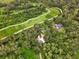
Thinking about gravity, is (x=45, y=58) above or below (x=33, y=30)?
below

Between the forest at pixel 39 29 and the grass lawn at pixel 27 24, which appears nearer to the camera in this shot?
the forest at pixel 39 29

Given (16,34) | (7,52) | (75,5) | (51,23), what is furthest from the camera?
(75,5)

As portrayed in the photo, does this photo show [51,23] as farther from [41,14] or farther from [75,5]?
[75,5]

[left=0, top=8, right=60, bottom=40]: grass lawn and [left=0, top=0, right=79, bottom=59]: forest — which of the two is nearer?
[left=0, top=0, right=79, bottom=59]: forest

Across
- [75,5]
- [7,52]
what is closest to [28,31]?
[7,52]

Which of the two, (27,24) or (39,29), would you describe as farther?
(27,24)

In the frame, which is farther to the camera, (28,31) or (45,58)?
(28,31)

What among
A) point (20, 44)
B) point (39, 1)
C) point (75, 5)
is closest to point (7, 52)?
point (20, 44)

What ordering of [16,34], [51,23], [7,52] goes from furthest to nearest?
[51,23]
[16,34]
[7,52]
